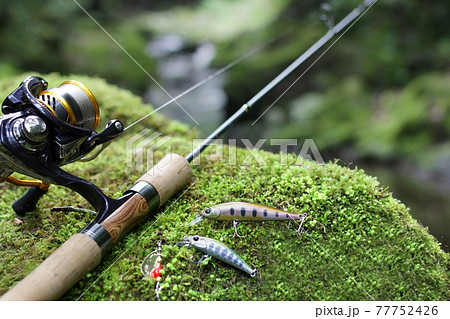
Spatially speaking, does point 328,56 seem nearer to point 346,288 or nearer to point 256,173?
point 256,173

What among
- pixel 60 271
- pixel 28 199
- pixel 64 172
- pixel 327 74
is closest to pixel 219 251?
pixel 60 271

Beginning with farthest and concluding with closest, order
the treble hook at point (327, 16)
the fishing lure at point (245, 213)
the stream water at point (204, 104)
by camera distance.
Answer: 1. the stream water at point (204, 104)
2. the treble hook at point (327, 16)
3. the fishing lure at point (245, 213)

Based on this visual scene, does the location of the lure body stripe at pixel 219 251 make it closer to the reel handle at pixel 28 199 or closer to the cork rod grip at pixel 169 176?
the cork rod grip at pixel 169 176

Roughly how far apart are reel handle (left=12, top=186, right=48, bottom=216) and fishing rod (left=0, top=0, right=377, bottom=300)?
346mm

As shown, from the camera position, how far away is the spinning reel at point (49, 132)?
1.86 metres

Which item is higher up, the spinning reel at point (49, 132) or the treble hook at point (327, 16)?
the treble hook at point (327, 16)

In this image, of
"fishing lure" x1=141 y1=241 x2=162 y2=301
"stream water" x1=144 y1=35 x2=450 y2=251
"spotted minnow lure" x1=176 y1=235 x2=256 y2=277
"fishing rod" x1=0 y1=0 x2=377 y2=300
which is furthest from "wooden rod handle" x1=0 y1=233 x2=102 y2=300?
"stream water" x1=144 y1=35 x2=450 y2=251

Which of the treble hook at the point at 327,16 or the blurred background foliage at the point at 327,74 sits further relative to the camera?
the blurred background foliage at the point at 327,74

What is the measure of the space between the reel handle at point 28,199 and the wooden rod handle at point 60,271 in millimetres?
616

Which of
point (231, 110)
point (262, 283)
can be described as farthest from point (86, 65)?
point (262, 283)

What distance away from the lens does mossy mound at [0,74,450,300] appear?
1.98 m

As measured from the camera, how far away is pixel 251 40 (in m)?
6.94

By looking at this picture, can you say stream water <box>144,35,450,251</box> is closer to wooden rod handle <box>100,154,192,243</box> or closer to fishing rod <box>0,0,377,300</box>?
wooden rod handle <box>100,154,192,243</box>
